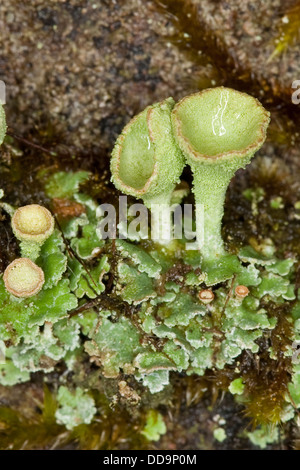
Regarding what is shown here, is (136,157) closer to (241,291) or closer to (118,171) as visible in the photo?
(118,171)

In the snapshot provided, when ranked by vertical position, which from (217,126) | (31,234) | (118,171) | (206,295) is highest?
(217,126)

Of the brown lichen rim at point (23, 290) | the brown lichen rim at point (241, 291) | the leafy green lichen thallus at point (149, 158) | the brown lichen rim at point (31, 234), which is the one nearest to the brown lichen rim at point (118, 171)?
the leafy green lichen thallus at point (149, 158)

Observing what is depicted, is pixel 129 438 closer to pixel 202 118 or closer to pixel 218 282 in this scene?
pixel 218 282

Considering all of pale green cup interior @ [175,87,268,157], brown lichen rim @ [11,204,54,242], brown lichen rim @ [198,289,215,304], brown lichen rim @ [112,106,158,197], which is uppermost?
pale green cup interior @ [175,87,268,157]

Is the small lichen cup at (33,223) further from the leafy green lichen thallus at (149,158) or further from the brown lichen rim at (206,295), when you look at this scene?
the brown lichen rim at (206,295)

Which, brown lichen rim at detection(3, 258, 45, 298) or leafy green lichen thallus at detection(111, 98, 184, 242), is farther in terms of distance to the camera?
brown lichen rim at detection(3, 258, 45, 298)

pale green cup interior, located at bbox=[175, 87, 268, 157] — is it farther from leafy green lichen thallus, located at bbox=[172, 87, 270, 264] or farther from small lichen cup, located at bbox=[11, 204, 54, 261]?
A: small lichen cup, located at bbox=[11, 204, 54, 261]

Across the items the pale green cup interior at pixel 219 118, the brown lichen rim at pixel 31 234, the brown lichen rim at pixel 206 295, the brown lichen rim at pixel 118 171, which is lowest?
the brown lichen rim at pixel 206 295

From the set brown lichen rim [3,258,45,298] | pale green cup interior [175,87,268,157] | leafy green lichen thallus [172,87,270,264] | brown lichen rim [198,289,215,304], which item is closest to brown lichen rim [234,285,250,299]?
brown lichen rim [198,289,215,304]

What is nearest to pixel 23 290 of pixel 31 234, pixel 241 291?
pixel 31 234
